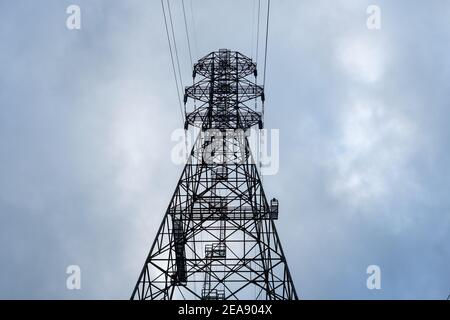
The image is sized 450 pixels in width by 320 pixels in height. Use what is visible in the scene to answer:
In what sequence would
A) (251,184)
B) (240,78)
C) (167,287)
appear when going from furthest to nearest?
(240,78) < (251,184) < (167,287)

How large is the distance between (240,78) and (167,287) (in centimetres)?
1530

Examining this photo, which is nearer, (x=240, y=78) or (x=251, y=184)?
(x=251, y=184)

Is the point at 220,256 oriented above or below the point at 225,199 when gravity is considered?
below

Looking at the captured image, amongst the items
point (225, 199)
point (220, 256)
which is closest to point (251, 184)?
point (225, 199)

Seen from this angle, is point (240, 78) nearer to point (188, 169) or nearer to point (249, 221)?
point (188, 169)

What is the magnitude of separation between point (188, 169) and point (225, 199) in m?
2.65
